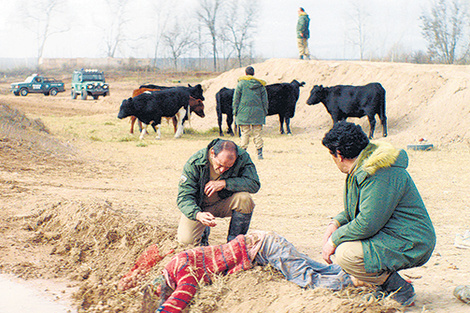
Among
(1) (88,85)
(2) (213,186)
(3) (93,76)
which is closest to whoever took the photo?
(2) (213,186)

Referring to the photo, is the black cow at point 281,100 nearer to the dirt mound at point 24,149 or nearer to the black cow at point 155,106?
the black cow at point 155,106

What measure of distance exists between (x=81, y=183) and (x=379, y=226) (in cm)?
583

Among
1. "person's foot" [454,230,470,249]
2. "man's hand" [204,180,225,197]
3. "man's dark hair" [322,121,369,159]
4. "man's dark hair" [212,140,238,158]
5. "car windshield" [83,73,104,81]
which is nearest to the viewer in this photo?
"man's dark hair" [322,121,369,159]

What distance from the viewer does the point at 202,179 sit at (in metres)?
4.44

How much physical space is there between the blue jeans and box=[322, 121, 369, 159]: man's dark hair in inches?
43.7

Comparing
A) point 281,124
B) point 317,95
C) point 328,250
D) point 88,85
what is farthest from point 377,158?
point 88,85

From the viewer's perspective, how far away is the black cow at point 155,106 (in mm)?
14281

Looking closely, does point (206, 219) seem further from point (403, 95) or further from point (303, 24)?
point (303, 24)

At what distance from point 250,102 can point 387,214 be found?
7466 mm

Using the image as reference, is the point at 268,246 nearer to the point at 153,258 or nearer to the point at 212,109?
the point at 153,258

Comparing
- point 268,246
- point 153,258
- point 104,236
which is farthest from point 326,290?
point 104,236

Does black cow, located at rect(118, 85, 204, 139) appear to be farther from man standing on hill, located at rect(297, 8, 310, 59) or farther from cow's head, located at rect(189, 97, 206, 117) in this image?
man standing on hill, located at rect(297, 8, 310, 59)

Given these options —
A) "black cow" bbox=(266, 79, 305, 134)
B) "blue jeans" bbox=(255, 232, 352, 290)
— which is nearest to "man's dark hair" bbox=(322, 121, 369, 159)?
"blue jeans" bbox=(255, 232, 352, 290)

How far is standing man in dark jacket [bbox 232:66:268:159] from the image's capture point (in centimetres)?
1039
